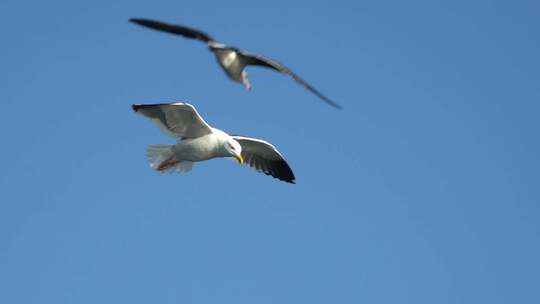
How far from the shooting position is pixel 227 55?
14.5 metres

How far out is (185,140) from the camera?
16.7 metres

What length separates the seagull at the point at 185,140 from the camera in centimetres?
1625

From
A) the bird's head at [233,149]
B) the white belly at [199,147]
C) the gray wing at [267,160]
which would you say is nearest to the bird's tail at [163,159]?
the white belly at [199,147]

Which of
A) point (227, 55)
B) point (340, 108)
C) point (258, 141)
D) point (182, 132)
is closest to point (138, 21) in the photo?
point (227, 55)

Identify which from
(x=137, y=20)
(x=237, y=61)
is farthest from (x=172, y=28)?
(x=237, y=61)

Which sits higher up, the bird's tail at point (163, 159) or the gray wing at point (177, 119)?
the gray wing at point (177, 119)

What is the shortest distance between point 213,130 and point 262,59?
2574mm

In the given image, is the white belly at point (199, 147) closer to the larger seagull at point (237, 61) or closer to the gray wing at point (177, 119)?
the gray wing at point (177, 119)

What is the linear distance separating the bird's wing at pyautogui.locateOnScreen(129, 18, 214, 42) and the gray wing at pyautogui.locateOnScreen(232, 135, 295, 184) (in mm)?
4822

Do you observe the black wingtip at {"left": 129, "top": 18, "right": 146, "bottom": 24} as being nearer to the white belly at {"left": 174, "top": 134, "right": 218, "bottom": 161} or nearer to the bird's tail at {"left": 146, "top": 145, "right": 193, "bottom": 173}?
the white belly at {"left": 174, "top": 134, "right": 218, "bottom": 161}

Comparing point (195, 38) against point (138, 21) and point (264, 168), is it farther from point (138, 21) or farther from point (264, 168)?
point (264, 168)

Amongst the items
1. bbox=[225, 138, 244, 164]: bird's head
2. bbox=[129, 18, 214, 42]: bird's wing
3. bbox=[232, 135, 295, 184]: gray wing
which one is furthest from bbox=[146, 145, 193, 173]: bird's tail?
bbox=[129, 18, 214, 42]: bird's wing

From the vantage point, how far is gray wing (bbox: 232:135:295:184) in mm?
18031

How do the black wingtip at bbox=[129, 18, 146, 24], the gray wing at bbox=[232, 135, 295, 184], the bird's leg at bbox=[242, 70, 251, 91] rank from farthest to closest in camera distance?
the gray wing at bbox=[232, 135, 295, 184] < the bird's leg at bbox=[242, 70, 251, 91] < the black wingtip at bbox=[129, 18, 146, 24]
